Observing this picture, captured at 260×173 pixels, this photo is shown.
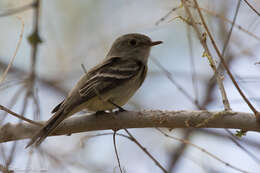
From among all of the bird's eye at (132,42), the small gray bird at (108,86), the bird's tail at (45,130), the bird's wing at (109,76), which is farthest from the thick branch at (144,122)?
the bird's eye at (132,42)

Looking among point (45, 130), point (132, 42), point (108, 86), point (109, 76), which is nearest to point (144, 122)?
point (45, 130)

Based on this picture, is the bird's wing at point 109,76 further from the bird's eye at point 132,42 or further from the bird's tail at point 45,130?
the bird's tail at point 45,130

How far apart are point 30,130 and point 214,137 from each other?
5695 millimetres

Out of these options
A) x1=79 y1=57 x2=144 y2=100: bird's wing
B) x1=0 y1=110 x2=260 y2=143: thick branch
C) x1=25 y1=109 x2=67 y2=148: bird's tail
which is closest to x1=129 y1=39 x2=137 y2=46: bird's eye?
x1=79 y1=57 x2=144 y2=100: bird's wing

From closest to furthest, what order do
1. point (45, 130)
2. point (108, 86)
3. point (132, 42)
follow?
point (45, 130) → point (108, 86) → point (132, 42)

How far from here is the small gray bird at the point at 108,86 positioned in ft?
19.3

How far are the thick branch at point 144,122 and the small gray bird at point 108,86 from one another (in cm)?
24

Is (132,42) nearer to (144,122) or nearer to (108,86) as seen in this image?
(108,86)

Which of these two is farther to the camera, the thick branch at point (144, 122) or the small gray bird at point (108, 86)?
the small gray bird at point (108, 86)

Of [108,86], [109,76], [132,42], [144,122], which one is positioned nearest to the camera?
[144,122]

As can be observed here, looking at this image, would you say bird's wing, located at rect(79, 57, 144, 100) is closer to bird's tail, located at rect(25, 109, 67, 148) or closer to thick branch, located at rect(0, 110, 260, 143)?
thick branch, located at rect(0, 110, 260, 143)

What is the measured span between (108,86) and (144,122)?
1.66m

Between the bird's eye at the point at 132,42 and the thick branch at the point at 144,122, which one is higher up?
the bird's eye at the point at 132,42

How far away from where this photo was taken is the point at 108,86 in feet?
21.6
